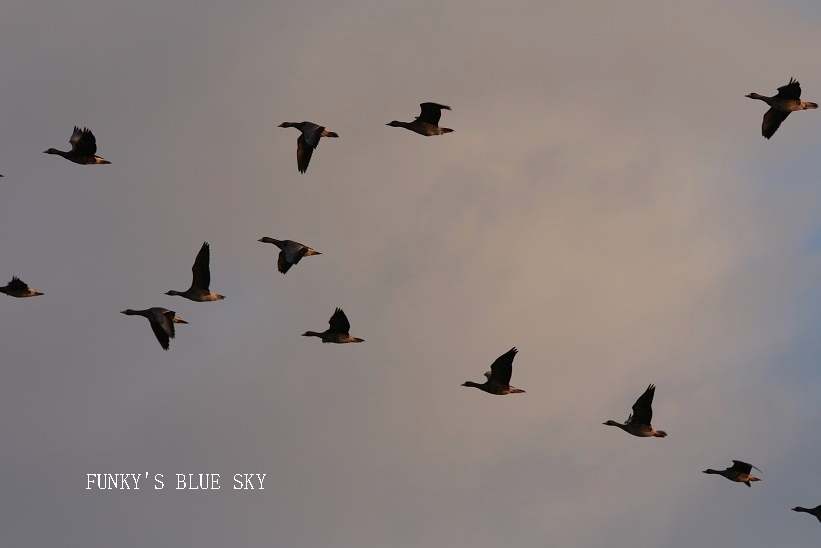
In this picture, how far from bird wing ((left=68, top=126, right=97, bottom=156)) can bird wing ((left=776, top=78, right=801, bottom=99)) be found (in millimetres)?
19891

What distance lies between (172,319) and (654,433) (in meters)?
14.0

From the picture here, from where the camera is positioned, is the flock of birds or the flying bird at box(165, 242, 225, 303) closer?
the flock of birds

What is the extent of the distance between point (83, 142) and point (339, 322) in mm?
9012

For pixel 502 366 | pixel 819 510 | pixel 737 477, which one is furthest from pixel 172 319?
pixel 819 510

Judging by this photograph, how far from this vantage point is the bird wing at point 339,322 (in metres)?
41.0

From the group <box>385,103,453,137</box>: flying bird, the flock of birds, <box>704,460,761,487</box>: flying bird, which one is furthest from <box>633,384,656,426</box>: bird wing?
<box>385,103,453,137</box>: flying bird

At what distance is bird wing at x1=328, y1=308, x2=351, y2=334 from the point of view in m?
41.0

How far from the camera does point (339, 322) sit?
41219 mm

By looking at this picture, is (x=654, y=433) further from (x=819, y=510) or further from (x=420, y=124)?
(x=420, y=124)

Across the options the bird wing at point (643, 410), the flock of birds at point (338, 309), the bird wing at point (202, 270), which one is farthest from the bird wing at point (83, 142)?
the bird wing at point (643, 410)

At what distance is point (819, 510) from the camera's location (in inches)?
1620

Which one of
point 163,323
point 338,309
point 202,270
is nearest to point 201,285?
point 202,270

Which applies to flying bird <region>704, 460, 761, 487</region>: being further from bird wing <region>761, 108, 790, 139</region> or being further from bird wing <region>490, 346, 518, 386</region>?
bird wing <region>761, 108, 790, 139</region>

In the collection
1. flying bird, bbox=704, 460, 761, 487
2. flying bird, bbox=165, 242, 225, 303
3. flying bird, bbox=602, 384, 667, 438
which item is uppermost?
flying bird, bbox=165, 242, 225, 303
